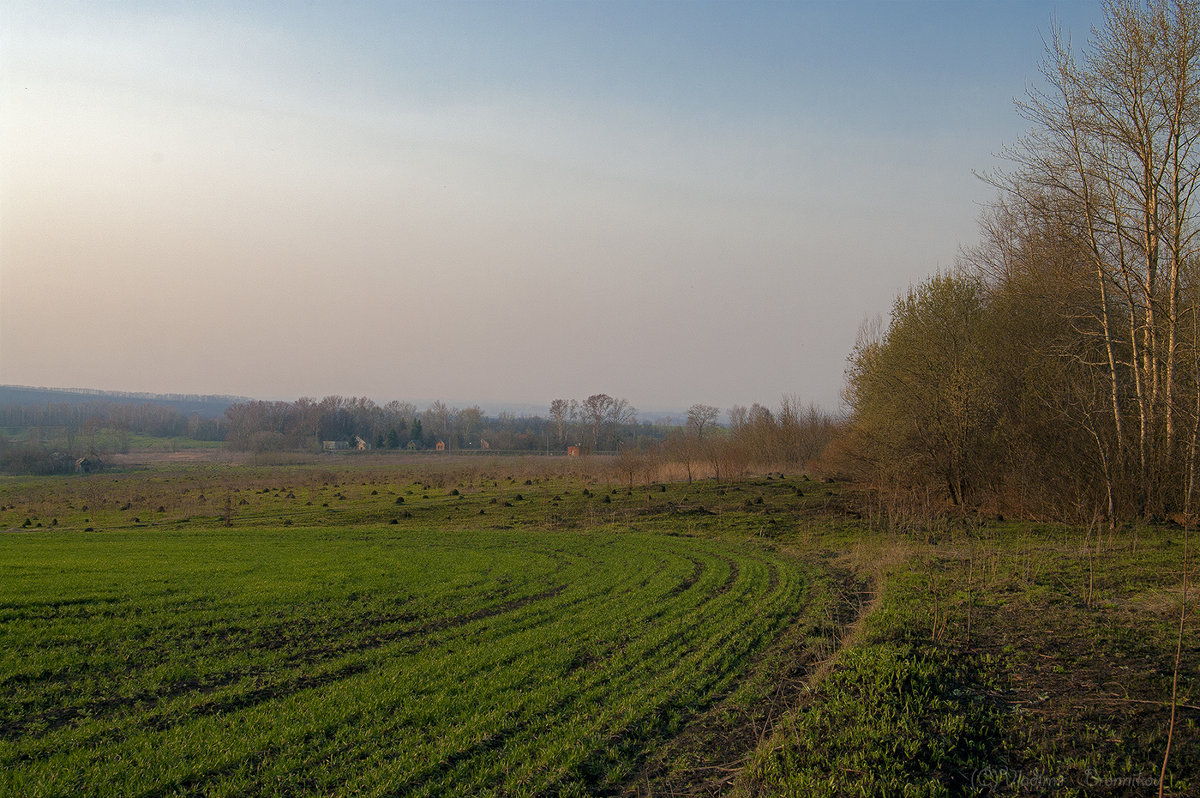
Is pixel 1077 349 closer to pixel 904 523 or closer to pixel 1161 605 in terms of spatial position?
pixel 904 523

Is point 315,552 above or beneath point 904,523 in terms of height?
beneath

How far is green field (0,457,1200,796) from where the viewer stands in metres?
5.30

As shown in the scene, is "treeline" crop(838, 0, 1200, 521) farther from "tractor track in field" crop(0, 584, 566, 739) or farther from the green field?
"tractor track in field" crop(0, 584, 566, 739)

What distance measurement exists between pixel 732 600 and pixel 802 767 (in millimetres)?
7353

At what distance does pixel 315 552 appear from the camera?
18.7m

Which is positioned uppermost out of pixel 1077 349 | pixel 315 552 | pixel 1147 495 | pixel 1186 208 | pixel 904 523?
pixel 1186 208

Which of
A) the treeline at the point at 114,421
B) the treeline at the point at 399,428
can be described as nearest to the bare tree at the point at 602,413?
the treeline at the point at 399,428

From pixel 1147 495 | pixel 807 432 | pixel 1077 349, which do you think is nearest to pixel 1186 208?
pixel 1077 349

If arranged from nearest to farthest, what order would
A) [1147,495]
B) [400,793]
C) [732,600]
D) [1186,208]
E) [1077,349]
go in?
[400,793] < [732,600] < [1186,208] < [1147,495] < [1077,349]

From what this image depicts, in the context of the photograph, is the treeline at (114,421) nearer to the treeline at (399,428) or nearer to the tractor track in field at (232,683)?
the treeline at (399,428)

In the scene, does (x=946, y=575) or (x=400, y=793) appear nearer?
(x=400, y=793)

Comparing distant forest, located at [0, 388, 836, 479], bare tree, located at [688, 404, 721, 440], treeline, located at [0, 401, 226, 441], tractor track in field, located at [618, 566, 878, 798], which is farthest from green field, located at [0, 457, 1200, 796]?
treeline, located at [0, 401, 226, 441]

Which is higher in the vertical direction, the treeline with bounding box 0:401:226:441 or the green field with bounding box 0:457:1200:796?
the treeline with bounding box 0:401:226:441

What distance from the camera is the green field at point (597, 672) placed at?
209 inches
